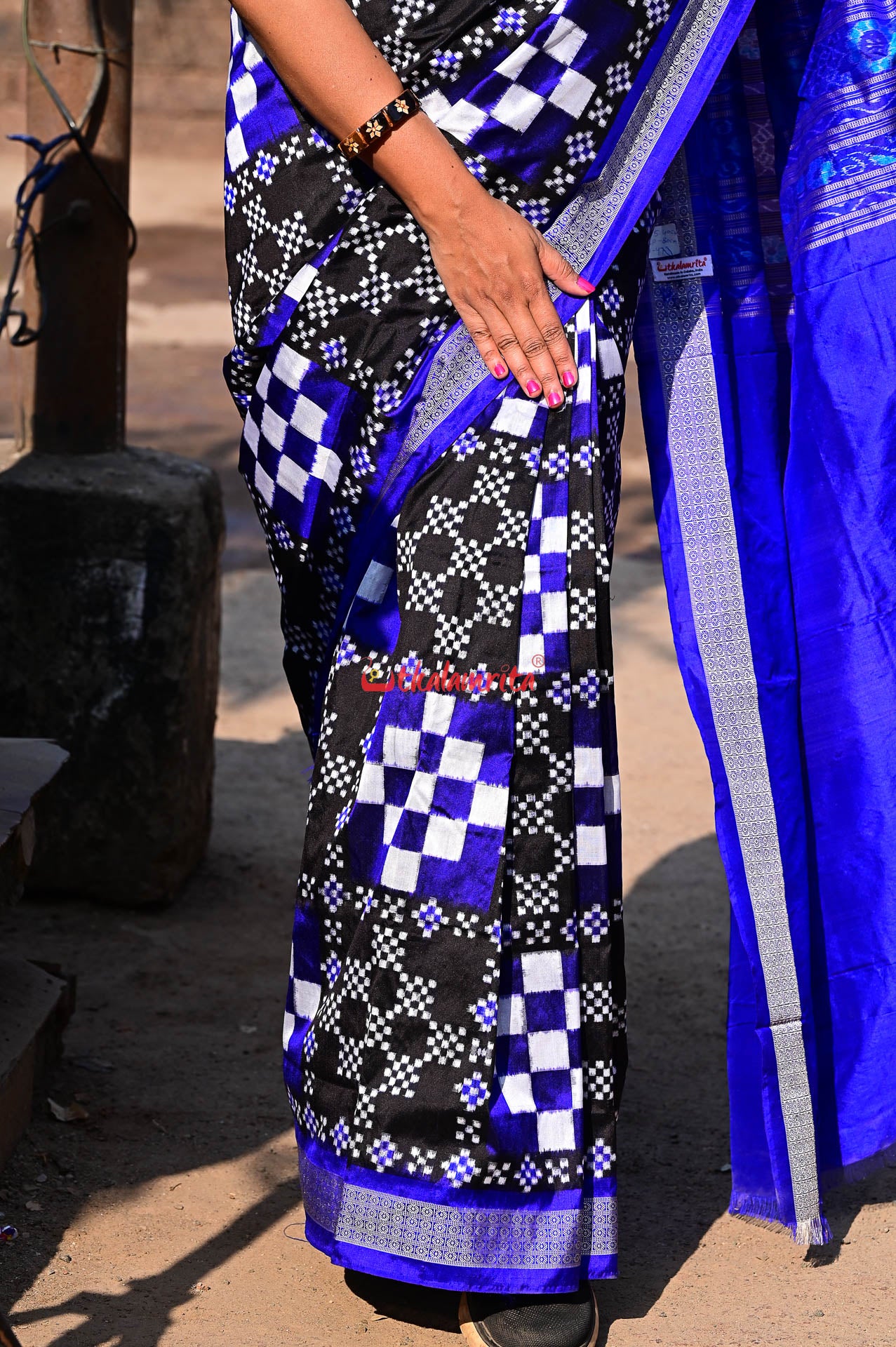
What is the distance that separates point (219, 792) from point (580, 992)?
79.7 inches

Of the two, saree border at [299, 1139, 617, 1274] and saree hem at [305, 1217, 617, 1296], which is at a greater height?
saree border at [299, 1139, 617, 1274]

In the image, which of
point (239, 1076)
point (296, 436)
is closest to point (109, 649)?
point (239, 1076)

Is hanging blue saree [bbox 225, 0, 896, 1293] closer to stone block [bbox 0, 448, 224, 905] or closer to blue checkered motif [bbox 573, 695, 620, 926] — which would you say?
blue checkered motif [bbox 573, 695, 620, 926]

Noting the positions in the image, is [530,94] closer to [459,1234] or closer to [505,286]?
[505,286]

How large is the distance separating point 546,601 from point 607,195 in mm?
483

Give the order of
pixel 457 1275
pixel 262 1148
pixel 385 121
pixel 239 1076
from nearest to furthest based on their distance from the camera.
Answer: pixel 385 121, pixel 457 1275, pixel 262 1148, pixel 239 1076

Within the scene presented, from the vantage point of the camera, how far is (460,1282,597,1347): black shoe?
1.77 m

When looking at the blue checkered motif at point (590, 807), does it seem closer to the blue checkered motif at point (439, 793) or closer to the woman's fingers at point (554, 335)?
the blue checkered motif at point (439, 793)

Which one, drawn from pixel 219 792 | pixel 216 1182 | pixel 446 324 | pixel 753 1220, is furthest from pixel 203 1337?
pixel 219 792

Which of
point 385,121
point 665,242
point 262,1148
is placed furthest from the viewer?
point 262,1148

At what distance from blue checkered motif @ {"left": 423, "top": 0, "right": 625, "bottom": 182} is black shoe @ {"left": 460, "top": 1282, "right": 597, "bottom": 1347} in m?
1.30

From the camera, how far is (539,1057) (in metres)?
1.75

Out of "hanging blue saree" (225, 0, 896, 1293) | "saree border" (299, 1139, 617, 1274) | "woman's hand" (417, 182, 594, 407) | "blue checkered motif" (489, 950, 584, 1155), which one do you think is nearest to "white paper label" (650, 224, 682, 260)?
"hanging blue saree" (225, 0, 896, 1293)

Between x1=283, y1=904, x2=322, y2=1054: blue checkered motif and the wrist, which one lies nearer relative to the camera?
the wrist
